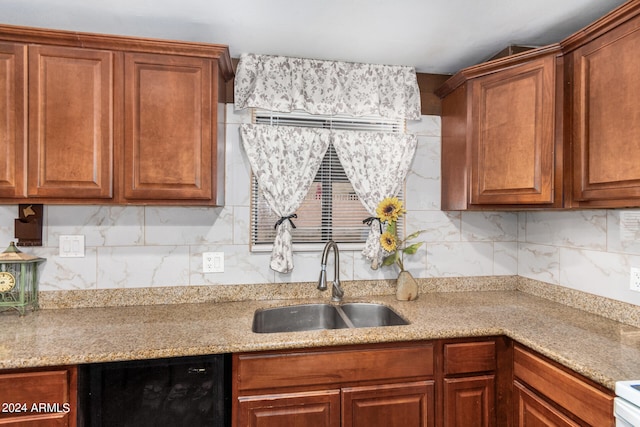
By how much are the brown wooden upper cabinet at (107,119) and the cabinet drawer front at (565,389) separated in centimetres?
158

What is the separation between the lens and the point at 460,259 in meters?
2.41

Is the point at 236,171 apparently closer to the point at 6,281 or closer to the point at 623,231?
the point at 6,281

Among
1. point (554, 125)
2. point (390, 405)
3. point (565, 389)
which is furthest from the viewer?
point (554, 125)

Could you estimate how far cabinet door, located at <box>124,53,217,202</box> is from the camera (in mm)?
1726

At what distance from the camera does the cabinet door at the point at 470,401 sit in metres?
1.66

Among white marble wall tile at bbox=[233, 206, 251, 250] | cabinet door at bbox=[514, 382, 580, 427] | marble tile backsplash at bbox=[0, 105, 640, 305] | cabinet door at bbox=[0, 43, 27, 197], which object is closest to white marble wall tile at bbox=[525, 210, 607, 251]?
marble tile backsplash at bbox=[0, 105, 640, 305]

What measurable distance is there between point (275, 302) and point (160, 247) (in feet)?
2.35

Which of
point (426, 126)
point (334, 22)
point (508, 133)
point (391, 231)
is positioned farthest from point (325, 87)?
point (508, 133)

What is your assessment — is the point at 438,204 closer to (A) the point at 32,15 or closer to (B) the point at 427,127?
(B) the point at 427,127

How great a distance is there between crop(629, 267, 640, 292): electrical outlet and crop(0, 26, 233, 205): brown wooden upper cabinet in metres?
2.01

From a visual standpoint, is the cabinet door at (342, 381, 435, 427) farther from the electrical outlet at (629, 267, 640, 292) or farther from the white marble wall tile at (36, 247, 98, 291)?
the white marble wall tile at (36, 247, 98, 291)

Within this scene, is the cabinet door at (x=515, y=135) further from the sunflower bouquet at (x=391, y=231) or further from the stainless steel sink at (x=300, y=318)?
the stainless steel sink at (x=300, y=318)

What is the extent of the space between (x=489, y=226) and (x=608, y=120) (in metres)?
1.06

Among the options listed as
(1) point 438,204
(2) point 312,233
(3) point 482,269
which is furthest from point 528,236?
(2) point 312,233
